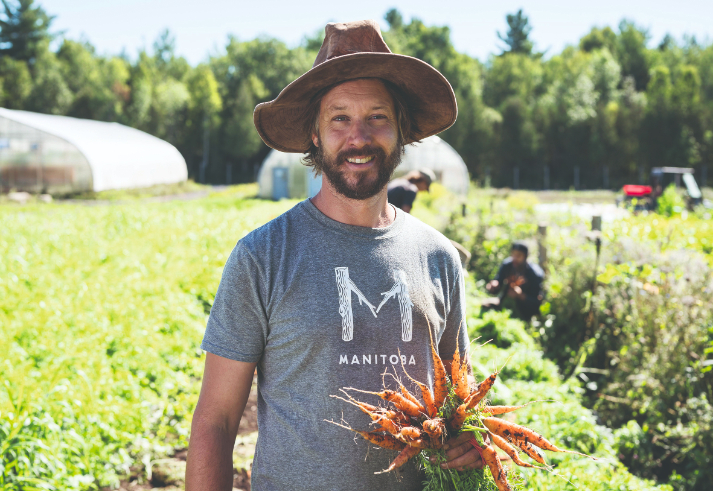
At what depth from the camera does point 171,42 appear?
70875 mm

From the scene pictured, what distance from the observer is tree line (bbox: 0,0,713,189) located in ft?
135

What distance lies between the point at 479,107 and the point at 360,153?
47.4 metres

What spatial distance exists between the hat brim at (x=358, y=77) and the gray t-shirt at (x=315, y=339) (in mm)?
495

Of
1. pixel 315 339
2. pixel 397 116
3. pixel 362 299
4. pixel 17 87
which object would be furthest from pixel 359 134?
pixel 17 87

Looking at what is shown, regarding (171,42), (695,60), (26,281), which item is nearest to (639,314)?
(26,281)

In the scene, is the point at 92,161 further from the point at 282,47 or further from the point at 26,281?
the point at 282,47

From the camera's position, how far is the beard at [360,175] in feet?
5.70

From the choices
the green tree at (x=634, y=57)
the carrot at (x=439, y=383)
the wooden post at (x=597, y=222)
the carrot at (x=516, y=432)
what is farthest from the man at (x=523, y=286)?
the green tree at (x=634, y=57)

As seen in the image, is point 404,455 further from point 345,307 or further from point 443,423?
point 345,307

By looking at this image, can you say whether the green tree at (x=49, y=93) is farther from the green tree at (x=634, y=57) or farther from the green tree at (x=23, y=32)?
the green tree at (x=634, y=57)

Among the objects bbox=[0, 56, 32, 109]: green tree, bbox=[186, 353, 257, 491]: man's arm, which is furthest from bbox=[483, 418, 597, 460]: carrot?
bbox=[0, 56, 32, 109]: green tree

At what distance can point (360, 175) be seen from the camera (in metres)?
1.74

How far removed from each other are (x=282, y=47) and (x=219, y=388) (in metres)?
59.7

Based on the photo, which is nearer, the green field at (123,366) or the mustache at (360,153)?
the mustache at (360,153)
